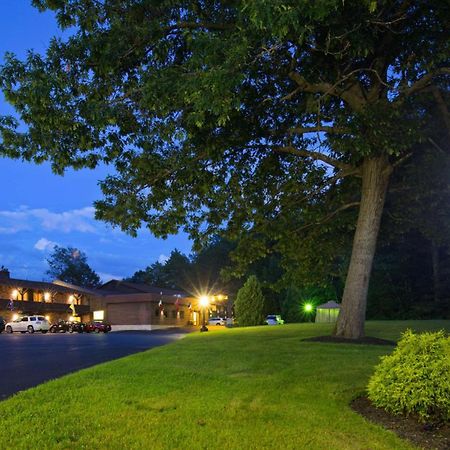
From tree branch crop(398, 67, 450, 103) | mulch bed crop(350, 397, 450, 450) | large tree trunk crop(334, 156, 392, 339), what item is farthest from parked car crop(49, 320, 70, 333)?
mulch bed crop(350, 397, 450, 450)

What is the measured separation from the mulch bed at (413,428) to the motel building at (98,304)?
5419 centimetres

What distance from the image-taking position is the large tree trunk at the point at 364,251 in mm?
15797

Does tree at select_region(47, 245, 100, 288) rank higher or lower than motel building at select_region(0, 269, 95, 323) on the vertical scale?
higher

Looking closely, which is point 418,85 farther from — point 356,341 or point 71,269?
point 71,269

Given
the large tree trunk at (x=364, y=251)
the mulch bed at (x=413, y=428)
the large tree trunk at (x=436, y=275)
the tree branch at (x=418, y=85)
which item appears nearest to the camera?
the mulch bed at (x=413, y=428)

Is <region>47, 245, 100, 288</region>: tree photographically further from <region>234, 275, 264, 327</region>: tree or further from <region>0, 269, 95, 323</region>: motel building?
<region>234, 275, 264, 327</region>: tree

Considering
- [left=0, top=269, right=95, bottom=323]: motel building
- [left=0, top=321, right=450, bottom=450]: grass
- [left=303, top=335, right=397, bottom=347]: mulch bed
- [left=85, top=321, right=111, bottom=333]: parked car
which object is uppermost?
[left=0, top=269, right=95, bottom=323]: motel building

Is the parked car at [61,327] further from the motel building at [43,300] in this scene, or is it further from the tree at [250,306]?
the tree at [250,306]

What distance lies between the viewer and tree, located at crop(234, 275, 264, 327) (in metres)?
41.3

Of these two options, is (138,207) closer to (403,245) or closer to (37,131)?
(37,131)

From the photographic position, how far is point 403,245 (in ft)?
150

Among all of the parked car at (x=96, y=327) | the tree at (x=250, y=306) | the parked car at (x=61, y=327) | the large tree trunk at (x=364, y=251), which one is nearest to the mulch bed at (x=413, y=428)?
the large tree trunk at (x=364, y=251)

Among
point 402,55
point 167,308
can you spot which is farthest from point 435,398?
point 167,308

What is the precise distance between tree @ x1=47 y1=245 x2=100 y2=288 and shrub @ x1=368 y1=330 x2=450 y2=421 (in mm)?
126030
